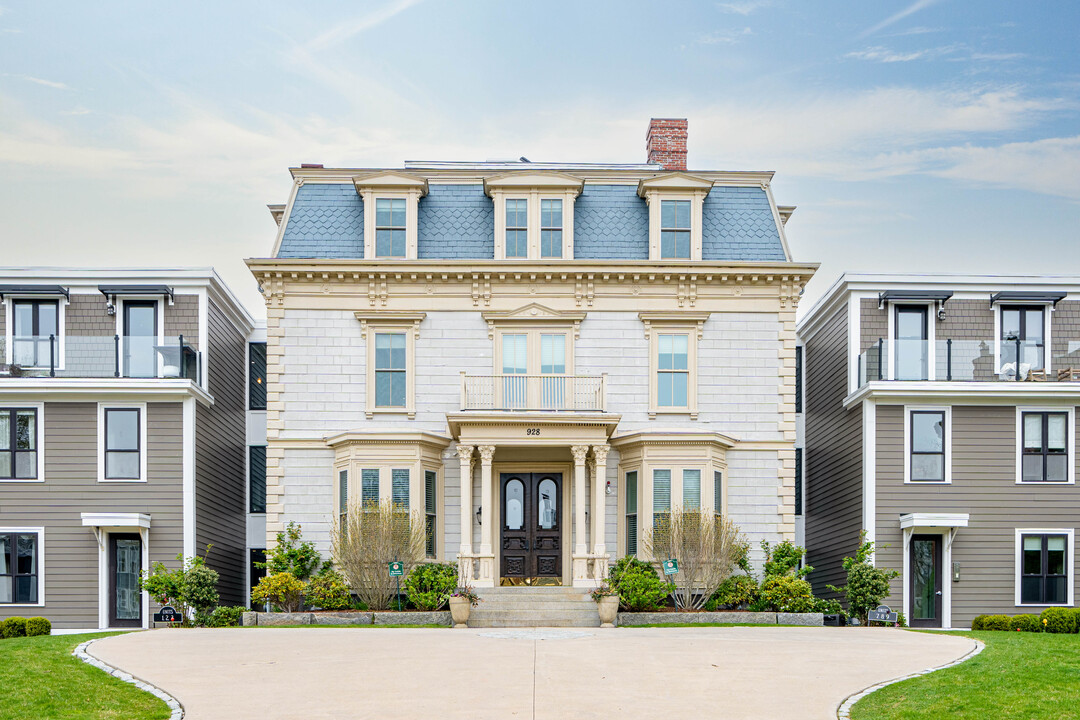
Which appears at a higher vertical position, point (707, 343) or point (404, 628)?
point (707, 343)

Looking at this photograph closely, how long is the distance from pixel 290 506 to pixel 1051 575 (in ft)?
56.7

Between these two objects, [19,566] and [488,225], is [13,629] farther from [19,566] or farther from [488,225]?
[488,225]

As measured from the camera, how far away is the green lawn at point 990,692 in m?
12.2

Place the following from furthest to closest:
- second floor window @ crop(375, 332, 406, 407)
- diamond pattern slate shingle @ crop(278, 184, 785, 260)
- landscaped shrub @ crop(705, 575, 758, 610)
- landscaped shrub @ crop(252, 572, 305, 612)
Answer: diamond pattern slate shingle @ crop(278, 184, 785, 260) < second floor window @ crop(375, 332, 406, 407) < landscaped shrub @ crop(705, 575, 758, 610) < landscaped shrub @ crop(252, 572, 305, 612)

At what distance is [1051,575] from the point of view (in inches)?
1040

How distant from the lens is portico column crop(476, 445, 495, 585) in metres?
25.1

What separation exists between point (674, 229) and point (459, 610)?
10.3 m

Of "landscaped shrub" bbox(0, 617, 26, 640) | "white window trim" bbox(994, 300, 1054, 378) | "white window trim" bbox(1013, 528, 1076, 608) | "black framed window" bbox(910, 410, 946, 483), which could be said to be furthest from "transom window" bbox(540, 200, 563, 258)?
"landscaped shrub" bbox(0, 617, 26, 640)

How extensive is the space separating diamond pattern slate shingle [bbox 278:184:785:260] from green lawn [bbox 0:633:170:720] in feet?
43.9

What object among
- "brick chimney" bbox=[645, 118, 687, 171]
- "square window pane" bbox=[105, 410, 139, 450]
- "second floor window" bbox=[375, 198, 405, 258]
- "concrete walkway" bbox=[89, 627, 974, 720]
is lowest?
"concrete walkway" bbox=[89, 627, 974, 720]

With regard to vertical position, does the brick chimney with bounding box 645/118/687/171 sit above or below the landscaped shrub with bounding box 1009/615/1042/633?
above

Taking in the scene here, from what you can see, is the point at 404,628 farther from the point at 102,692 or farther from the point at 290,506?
the point at 102,692

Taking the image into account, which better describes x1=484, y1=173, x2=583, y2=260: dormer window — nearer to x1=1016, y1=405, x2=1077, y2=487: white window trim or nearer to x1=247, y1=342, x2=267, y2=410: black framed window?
x1=247, y1=342, x2=267, y2=410: black framed window

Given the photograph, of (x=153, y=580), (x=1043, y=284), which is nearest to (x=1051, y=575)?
(x=1043, y=284)
